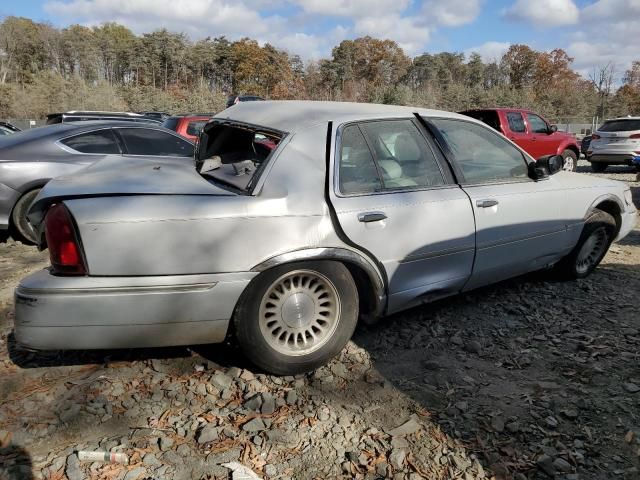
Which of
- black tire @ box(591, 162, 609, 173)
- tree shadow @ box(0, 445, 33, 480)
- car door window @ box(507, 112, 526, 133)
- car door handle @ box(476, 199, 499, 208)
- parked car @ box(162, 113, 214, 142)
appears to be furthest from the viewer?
black tire @ box(591, 162, 609, 173)

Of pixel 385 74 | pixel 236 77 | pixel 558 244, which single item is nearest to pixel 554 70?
pixel 385 74

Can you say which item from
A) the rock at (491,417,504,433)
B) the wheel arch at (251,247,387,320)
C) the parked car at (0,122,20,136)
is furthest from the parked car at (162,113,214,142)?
the rock at (491,417,504,433)

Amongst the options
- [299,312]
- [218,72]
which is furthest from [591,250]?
[218,72]

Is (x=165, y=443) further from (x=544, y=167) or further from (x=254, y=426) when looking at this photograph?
(x=544, y=167)

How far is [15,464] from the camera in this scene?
7.36 feet

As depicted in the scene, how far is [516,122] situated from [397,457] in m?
11.9

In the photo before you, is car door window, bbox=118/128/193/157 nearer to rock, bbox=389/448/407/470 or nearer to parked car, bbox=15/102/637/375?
parked car, bbox=15/102/637/375

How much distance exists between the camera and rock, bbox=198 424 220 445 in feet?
8.04

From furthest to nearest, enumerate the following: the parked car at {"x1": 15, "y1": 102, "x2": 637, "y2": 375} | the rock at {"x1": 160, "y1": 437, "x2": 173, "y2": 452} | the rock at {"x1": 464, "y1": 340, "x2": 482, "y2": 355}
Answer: the rock at {"x1": 464, "y1": 340, "x2": 482, "y2": 355} < the parked car at {"x1": 15, "y1": 102, "x2": 637, "y2": 375} < the rock at {"x1": 160, "y1": 437, "x2": 173, "y2": 452}

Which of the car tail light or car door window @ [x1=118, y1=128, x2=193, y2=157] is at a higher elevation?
car door window @ [x1=118, y1=128, x2=193, y2=157]

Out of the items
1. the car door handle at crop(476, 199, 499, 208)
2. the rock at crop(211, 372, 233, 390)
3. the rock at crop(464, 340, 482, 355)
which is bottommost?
the rock at crop(211, 372, 233, 390)

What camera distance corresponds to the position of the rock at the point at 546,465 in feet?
7.62

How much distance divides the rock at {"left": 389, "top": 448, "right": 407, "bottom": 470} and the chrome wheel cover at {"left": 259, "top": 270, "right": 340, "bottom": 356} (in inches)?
31.9

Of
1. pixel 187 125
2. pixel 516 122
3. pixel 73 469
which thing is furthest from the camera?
pixel 516 122
